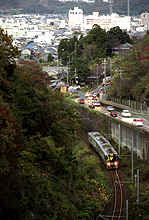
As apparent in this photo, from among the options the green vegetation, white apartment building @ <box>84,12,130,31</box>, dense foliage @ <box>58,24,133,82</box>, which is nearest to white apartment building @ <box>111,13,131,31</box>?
white apartment building @ <box>84,12,130,31</box>

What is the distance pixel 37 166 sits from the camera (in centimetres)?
1560

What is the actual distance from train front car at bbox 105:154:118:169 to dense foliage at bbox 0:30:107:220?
105 cm

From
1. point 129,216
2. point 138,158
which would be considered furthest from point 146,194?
point 138,158

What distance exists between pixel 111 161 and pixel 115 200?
5234mm

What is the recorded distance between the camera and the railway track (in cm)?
1808

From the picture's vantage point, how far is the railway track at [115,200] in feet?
59.3

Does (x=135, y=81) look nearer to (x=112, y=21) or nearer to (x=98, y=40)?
(x=98, y=40)

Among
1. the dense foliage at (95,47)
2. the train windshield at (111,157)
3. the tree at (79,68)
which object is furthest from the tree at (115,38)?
the train windshield at (111,157)

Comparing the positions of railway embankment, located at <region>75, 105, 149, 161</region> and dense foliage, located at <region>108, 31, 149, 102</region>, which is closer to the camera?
railway embankment, located at <region>75, 105, 149, 161</region>

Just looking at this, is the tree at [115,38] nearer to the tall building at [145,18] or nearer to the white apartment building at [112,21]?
the white apartment building at [112,21]

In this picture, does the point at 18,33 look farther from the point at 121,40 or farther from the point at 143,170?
the point at 143,170

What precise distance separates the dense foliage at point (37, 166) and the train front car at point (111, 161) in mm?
1053

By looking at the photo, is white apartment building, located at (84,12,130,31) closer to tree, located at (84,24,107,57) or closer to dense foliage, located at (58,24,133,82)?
dense foliage, located at (58,24,133,82)

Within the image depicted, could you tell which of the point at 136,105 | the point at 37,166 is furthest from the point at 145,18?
the point at 37,166
